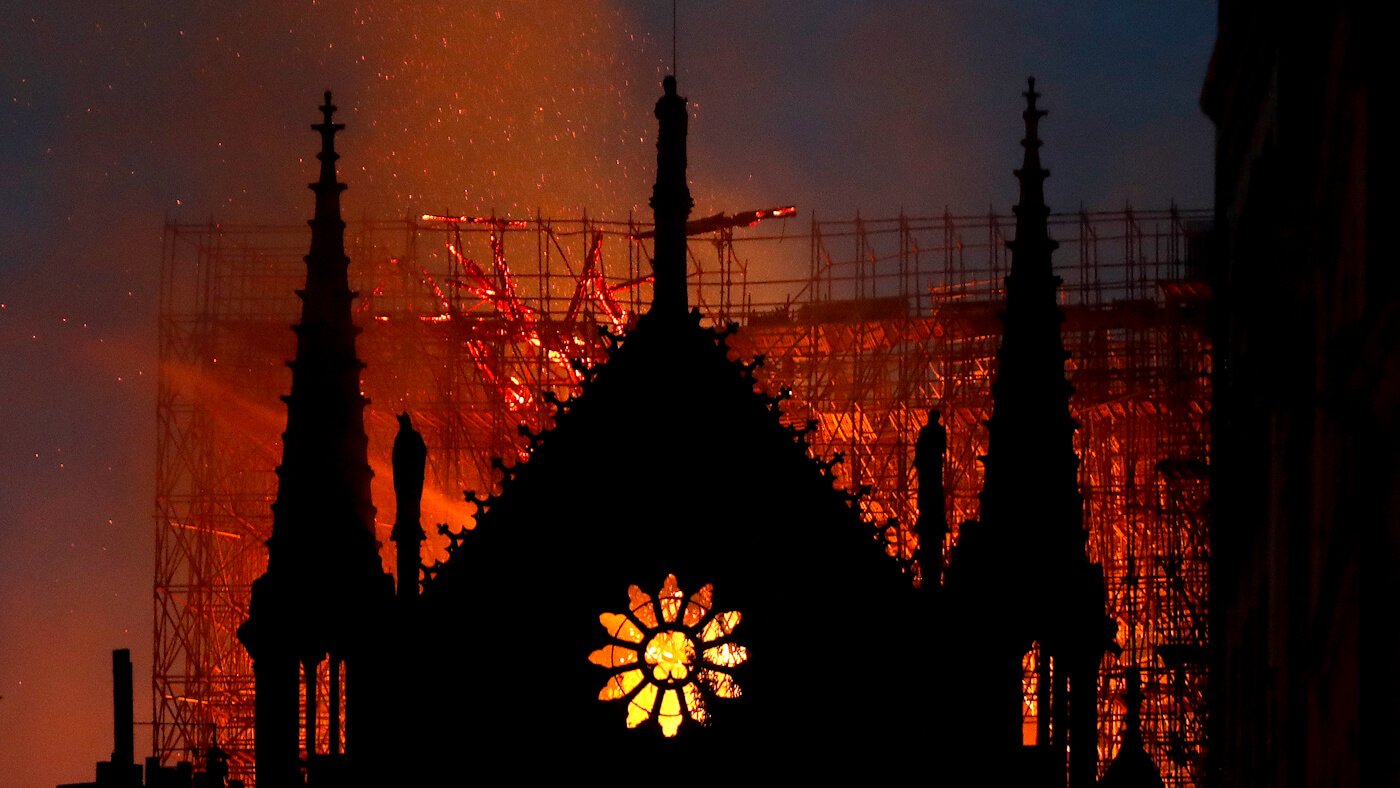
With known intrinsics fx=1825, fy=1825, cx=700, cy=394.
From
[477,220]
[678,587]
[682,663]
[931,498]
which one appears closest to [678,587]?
[678,587]

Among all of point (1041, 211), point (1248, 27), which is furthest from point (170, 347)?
point (1248, 27)

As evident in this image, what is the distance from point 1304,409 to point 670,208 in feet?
21.6

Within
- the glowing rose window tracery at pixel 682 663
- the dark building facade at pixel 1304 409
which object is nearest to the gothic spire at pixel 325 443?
the glowing rose window tracery at pixel 682 663

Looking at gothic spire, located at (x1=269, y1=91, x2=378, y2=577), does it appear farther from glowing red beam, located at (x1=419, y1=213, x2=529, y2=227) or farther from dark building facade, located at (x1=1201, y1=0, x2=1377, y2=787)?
glowing red beam, located at (x1=419, y1=213, x2=529, y2=227)

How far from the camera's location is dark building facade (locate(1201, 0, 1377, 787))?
7.61 metres

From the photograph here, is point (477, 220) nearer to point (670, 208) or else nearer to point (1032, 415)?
point (670, 208)

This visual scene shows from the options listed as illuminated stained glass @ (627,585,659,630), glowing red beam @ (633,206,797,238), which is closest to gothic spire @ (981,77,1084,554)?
illuminated stained glass @ (627,585,659,630)

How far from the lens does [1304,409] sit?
9.70m

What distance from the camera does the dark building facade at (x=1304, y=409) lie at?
7613 millimetres

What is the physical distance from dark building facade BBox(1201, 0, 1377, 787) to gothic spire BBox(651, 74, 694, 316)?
4276 mm

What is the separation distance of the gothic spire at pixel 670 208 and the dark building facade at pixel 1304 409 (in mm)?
4276

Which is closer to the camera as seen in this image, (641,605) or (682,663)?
(682,663)

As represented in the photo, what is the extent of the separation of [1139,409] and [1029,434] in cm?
1931

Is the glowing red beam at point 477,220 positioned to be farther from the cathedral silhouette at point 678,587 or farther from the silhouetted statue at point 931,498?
the silhouetted statue at point 931,498
